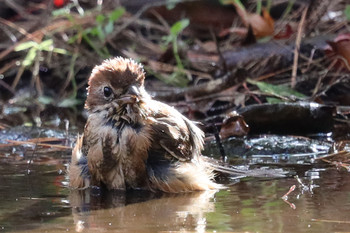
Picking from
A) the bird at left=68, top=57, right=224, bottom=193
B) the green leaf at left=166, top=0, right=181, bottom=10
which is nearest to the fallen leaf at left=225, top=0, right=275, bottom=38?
the green leaf at left=166, top=0, right=181, bottom=10

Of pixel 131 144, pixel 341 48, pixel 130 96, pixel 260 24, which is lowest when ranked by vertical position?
pixel 131 144

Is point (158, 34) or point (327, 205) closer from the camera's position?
point (327, 205)

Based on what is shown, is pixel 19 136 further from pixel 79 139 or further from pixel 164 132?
pixel 164 132

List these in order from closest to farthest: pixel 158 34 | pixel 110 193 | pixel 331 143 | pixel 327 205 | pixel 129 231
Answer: pixel 129 231, pixel 327 205, pixel 110 193, pixel 331 143, pixel 158 34

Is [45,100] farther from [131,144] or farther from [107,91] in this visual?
[131,144]

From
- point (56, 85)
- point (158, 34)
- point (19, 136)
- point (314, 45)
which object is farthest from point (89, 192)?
point (158, 34)

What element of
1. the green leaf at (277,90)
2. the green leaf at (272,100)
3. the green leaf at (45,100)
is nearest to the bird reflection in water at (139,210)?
the green leaf at (272,100)

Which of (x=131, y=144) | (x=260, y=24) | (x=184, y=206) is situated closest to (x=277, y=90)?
(x=260, y=24)
